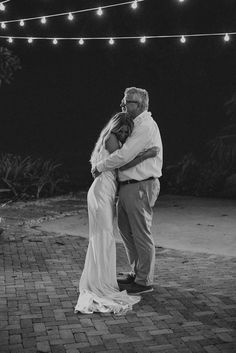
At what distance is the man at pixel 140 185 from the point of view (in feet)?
14.0

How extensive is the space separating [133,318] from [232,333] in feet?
2.33

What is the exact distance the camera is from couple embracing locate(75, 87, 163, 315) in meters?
4.22

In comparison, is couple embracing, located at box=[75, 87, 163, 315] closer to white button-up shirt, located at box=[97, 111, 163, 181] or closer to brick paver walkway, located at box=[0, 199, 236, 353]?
white button-up shirt, located at box=[97, 111, 163, 181]

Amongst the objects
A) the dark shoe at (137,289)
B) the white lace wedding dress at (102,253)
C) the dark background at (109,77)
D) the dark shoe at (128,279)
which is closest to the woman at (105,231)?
the white lace wedding dress at (102,253)

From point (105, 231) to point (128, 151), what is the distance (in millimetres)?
680

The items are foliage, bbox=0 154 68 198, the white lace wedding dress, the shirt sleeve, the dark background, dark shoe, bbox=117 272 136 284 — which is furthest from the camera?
the dark background

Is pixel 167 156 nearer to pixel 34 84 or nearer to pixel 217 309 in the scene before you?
pixel 34 84

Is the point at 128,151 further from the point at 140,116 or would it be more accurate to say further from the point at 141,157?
the point at 140,116

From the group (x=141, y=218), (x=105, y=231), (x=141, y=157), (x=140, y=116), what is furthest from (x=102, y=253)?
(x=140, y=116)

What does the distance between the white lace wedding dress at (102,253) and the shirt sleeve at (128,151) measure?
0.13 metres

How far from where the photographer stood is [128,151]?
421 cm

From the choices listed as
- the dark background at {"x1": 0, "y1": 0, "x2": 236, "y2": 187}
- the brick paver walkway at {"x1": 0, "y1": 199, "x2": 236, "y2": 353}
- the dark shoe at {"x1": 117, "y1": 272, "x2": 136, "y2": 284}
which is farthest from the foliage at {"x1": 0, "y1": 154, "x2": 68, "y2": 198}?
the dark shoe at {"x1": 117, "y1": 272, "x2": 136, "y2": 284}

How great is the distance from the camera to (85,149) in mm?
14203

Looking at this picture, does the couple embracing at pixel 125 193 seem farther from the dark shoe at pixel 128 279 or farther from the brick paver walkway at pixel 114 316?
the brick paver walkway at pixel 114 316
